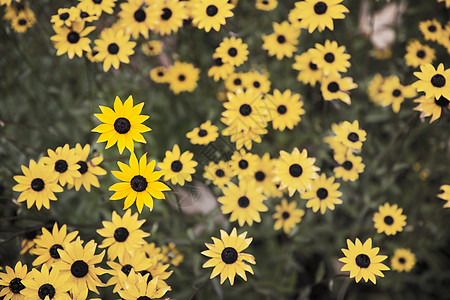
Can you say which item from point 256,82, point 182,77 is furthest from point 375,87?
point 182,77

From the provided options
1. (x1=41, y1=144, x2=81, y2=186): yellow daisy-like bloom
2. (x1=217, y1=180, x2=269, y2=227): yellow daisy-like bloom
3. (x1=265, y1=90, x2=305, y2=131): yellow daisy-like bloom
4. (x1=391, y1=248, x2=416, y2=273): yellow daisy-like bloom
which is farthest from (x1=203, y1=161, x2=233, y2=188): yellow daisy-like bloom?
(x1=391, y1=248, x2=416, y2=273): yellow daisy-like bloom

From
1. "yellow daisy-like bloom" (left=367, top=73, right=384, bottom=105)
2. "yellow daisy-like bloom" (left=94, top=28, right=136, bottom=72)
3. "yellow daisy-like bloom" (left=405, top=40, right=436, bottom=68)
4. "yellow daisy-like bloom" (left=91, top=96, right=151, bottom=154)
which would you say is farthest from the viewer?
"yellow daisy-like bloom" (left=367, top=73, right=384, bottom=105)

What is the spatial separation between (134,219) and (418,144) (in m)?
2.04

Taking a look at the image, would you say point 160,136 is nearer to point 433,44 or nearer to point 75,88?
point 75,88

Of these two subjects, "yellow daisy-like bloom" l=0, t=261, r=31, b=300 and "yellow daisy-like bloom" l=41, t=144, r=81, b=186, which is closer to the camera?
"yellow daisy-like bloom" l=0, t=261, r=31, b=300

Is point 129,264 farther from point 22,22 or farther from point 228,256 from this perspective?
point 22,22

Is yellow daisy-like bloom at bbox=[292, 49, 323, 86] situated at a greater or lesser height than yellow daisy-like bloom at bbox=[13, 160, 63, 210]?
greater

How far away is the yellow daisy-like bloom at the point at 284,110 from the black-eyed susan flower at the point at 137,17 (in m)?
0.67

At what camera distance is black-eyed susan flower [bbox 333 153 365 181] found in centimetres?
174

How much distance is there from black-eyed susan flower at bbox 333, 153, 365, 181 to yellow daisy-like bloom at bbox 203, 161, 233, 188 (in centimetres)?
50

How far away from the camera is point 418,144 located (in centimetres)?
260

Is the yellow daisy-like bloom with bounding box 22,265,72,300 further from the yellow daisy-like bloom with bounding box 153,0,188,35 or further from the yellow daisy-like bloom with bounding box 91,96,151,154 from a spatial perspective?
the yellow daisy-like bloom with bounding box 153,0,188,35

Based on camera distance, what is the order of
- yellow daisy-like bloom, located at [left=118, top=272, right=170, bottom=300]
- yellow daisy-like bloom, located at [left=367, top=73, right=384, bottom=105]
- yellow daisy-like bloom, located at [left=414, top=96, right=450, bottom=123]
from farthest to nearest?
1. yellow daisy-like bloom, located at [left=367, top=73, right=384, bottom=105]
2. yellow daisy-like bloom, located at [left=414, top=96, right=450, bottom=123]
3. yellow daisy-like bloom, located at [left=118, top=272, right=170, bottom=300]

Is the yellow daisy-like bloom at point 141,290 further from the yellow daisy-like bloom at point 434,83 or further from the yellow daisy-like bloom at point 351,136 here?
the yellow daisy-like bloom at point 434,83
